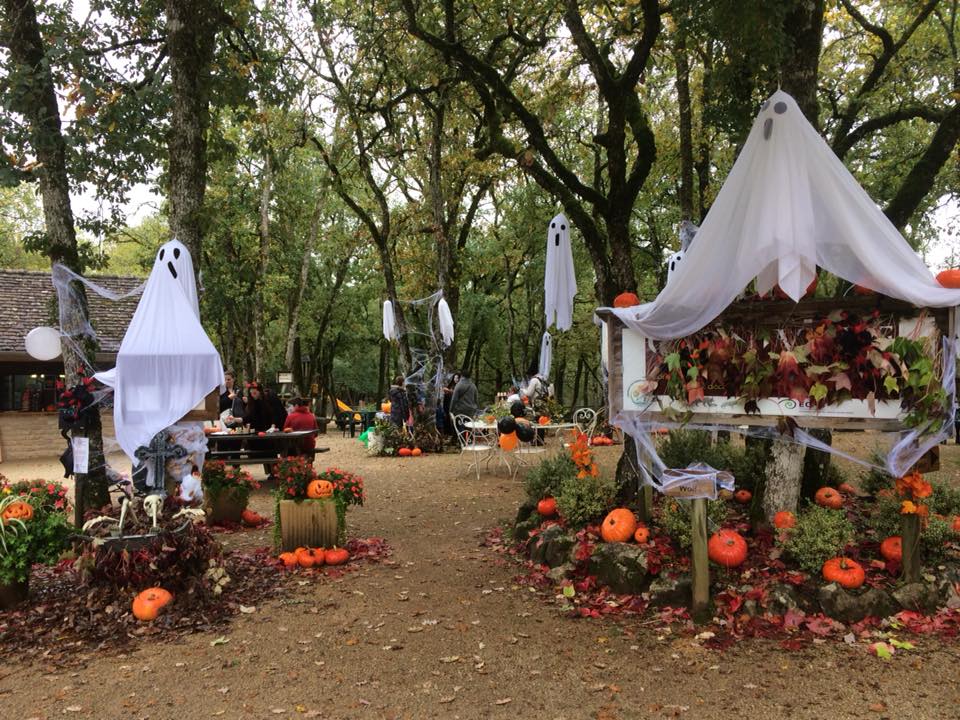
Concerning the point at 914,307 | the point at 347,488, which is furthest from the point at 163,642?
the point at 914,307

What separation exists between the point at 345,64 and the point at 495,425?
947 cm

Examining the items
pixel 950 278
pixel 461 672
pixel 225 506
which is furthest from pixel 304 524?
pixel 950 278

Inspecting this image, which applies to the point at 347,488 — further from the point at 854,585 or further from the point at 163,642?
the point at 854,585

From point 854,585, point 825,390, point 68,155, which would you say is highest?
point 68,155

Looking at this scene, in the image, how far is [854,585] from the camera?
4828 mm

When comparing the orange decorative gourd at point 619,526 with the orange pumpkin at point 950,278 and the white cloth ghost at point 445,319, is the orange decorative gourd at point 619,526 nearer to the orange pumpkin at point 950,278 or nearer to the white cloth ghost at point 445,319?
the orange pumpkin at point 950,278

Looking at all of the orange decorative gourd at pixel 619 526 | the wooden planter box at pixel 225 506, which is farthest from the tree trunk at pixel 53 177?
the orange decorative gourd at pixel 619 526

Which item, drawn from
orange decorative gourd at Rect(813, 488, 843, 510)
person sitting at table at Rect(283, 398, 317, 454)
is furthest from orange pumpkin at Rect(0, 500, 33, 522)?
orange decorative gourd at Rect(813, 488, 843, 510)

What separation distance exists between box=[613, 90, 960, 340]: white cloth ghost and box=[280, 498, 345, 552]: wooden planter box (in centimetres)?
413

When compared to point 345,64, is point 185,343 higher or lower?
lower

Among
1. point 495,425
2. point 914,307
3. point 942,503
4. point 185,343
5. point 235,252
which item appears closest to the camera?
point 914,307

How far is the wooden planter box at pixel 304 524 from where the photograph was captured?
6.82 meters

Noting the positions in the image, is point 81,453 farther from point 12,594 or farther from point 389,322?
point 389,322

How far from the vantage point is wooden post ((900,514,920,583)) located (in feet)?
15.9
